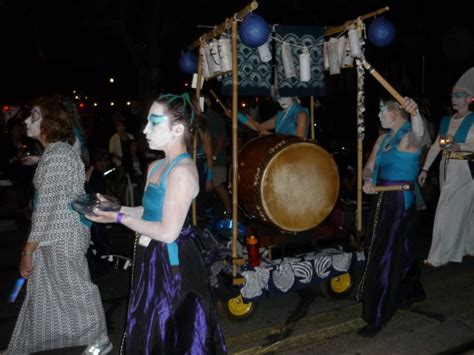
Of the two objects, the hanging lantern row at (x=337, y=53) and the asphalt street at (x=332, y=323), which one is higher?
the hanging lantern row at (x=337, y=53)

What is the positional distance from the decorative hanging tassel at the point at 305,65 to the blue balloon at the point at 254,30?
95cm

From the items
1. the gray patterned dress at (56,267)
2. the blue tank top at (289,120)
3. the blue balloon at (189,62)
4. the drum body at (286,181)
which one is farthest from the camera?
the blue balloon at (189,62)

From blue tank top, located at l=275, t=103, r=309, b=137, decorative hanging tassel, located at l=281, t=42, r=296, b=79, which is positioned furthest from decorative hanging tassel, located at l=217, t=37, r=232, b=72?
blue tank top, located at l=275, t=103, r=309, b=137

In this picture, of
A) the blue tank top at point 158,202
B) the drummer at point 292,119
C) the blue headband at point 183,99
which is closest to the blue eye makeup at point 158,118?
the blue headband at point 183,99

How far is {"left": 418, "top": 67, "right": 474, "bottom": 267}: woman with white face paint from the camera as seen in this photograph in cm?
573

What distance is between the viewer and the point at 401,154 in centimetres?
417

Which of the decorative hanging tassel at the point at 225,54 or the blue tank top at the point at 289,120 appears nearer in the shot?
the decorative hanging tassel at the point at 225,54

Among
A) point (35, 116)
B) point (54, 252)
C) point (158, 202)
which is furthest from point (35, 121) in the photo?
point (158, 202)

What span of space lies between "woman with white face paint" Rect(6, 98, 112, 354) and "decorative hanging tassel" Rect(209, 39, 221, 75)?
1.45 m

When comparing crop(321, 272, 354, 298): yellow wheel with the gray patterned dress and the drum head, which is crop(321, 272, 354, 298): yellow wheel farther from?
the gray patterned dress

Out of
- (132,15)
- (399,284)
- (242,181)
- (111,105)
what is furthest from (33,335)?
(111,105)

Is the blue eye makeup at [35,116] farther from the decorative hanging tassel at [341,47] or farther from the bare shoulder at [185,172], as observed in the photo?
the decorative hanging tassel at [341,47]

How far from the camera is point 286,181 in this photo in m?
4.33

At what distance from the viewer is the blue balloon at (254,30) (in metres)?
3.83
